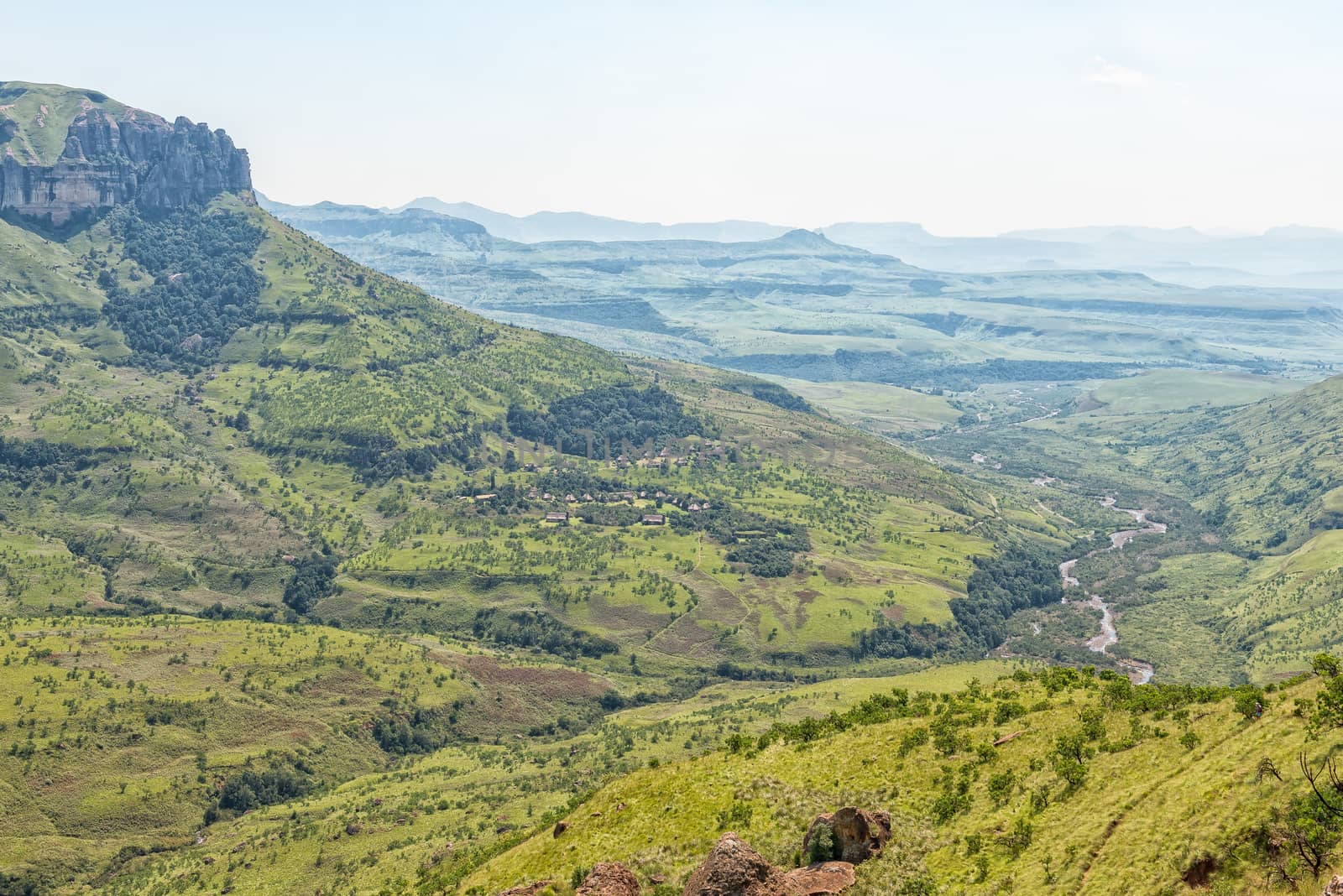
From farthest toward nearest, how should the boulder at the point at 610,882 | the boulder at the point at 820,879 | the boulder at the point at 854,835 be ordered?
the boulder at the point at 610,882, the boulder at the point at 854,835, the boulder at the point at 820,879

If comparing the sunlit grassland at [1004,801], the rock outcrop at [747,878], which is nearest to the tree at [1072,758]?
the sunlit grassland at [1004,801]

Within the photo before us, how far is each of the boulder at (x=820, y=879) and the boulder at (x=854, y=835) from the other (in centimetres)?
82

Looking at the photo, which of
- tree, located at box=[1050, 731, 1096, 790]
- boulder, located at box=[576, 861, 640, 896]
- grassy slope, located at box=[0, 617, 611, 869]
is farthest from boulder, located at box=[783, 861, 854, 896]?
grassy slope, located at box=[0, 617, 611, 869]

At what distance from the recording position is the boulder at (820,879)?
2131 inches

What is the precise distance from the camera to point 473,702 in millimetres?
189500

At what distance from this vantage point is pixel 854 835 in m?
58.3

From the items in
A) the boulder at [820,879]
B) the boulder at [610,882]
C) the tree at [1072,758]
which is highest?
the tree at [1072,758]

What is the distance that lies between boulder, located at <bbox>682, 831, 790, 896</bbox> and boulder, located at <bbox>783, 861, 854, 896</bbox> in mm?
1075

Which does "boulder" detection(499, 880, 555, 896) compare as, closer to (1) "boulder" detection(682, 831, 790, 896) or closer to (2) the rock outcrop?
(2) the rock outcrop

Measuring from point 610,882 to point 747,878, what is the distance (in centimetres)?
1153

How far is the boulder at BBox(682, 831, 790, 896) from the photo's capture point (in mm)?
52000

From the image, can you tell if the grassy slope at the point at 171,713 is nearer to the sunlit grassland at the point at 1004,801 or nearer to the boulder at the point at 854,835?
the sunlit grassland at the point at 1004,801

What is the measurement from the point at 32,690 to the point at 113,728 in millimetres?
17572

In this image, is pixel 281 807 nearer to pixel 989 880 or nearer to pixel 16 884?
pixel 16 884
